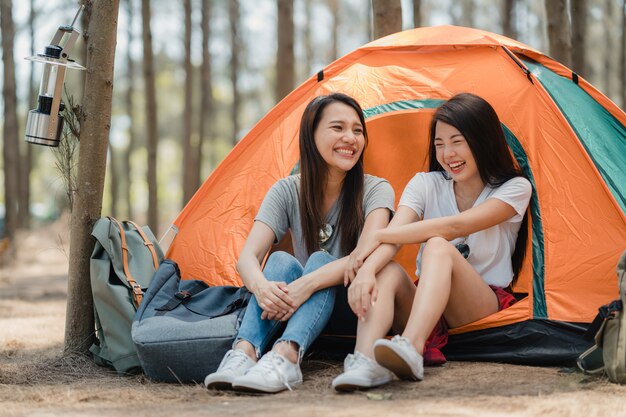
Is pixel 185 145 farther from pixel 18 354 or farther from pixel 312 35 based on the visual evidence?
pixel 312 35

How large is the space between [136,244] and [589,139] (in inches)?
91.1

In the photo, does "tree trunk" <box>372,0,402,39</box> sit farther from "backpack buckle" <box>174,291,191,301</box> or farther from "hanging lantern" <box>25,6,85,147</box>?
"backpack buckle" <box>174,291,191,301</box>

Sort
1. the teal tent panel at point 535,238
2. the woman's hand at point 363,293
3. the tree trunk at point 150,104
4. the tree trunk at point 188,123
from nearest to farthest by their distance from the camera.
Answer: the woman's hand at point 363,293
the teal tent panel at point 535,238
the tree trunk at point 150,104
the tree trunk at point 188,123

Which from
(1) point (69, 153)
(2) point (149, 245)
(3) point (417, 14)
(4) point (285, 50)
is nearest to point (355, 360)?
(2) point (149, 245)

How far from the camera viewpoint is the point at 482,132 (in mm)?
3424

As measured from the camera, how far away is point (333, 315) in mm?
3410

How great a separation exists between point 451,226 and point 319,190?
665mm

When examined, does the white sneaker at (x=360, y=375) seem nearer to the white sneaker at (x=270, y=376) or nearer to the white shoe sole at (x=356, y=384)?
the white shoe sole at (x=356, y=384)

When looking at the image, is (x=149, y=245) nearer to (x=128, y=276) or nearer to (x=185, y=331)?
(x=128, y=276)

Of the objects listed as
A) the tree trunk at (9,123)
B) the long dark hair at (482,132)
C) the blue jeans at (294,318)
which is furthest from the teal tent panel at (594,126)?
the tree trunk at (9,123)

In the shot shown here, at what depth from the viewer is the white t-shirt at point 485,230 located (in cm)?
349

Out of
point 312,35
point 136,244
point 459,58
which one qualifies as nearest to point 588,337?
point 459,58

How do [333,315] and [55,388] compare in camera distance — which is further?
[333,315]

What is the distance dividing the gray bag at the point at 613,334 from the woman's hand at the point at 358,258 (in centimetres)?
94
